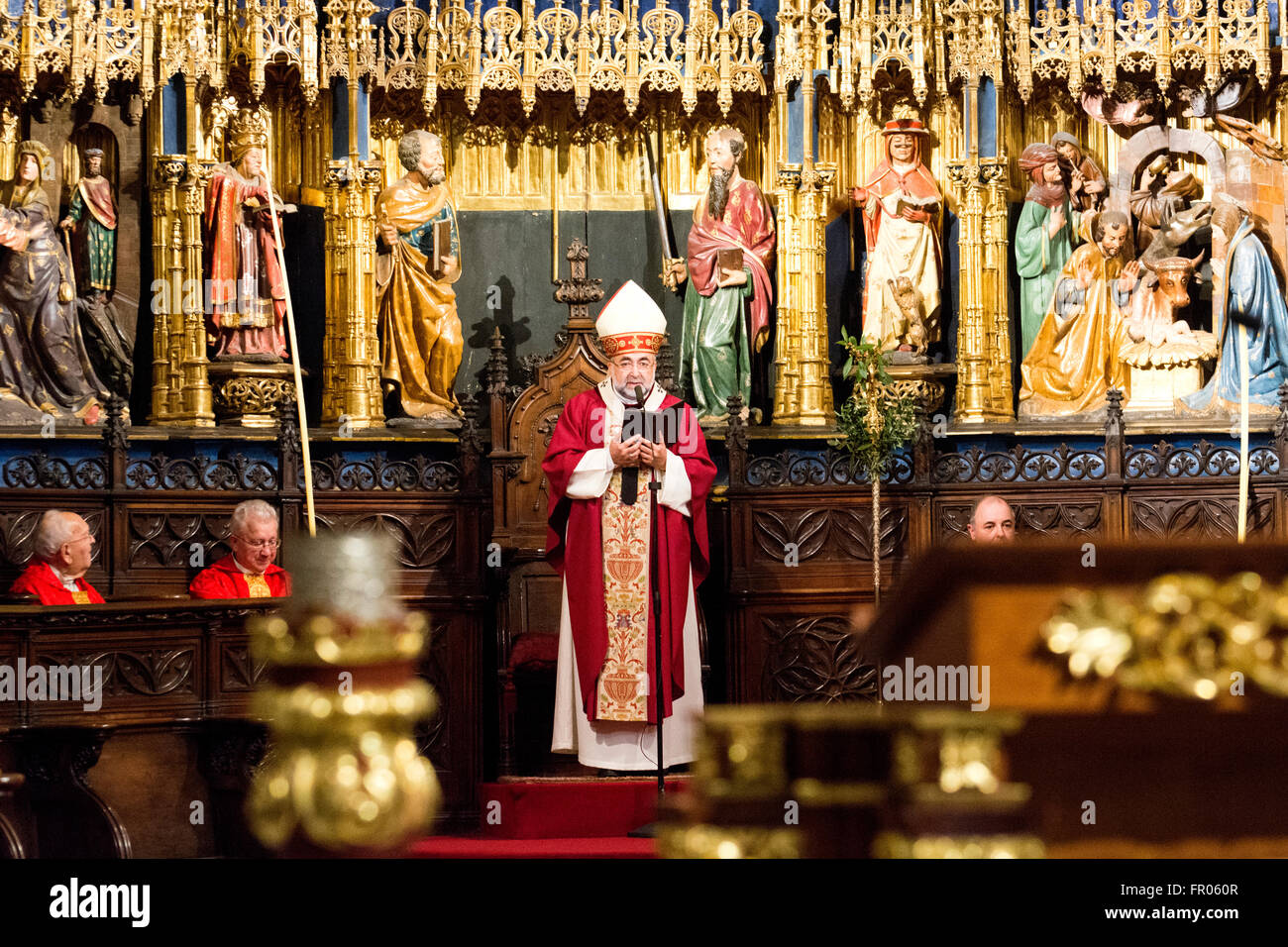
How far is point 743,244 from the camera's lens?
442 inches

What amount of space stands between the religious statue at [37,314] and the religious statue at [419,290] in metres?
1.73

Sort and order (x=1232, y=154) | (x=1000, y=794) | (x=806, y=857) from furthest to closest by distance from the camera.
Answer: (x=1232, y=154) < (x=806, y=857) < (x=1000, y=794)

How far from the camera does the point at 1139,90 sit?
11.3m

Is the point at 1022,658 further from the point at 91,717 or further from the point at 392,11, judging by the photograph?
the point at 392,11

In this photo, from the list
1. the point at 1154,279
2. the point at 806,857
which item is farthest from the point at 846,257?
the point at 806,857

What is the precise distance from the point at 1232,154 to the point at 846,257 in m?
2.42

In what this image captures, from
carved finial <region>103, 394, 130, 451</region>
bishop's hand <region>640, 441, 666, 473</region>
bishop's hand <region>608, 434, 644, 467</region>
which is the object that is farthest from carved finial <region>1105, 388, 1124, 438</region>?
carved finial <region>103, 394, 130, 451</region>

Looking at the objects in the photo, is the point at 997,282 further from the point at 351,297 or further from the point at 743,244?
the point at 351,297

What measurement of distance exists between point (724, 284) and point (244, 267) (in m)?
2.86

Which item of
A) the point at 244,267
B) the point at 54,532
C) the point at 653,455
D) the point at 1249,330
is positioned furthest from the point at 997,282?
the point at 54,532

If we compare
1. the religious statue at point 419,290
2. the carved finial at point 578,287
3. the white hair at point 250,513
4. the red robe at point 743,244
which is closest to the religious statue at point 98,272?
the religious statue at point 419,290

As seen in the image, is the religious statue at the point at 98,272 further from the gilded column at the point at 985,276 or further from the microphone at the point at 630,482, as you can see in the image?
the gilded column at the point at 985,276

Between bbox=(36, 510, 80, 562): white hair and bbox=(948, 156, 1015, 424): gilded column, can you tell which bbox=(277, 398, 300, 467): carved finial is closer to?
bbox=(36, 510, 80, 562): white hair

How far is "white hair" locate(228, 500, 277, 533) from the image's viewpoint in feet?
30.5
